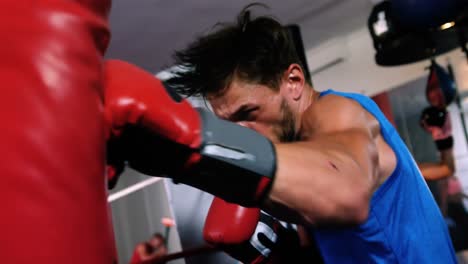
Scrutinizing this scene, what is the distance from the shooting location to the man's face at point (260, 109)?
42.4 inches

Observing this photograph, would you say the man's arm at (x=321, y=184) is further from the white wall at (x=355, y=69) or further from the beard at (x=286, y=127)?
the white wall at (x=355, y=69)

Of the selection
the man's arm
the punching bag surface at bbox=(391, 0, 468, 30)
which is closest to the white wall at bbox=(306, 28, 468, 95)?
the punching bag surface at bbox=(391, 0, 468, 30)

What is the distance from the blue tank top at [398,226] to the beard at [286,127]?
0.57 ft

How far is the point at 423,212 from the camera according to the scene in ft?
3.16

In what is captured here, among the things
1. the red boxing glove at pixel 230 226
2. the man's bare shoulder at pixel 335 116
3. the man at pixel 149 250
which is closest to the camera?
the man's bare shoulder at pixel 335 116

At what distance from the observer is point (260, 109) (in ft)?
3.50

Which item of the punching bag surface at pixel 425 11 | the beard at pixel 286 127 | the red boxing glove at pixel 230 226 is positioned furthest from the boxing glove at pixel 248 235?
the punching bag surface at pixel 425 11

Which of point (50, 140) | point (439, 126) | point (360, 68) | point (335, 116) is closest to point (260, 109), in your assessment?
point (335, 116)

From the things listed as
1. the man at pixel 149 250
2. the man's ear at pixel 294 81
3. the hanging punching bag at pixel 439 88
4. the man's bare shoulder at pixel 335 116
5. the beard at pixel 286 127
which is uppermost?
the man's bare shoulder at pixel 335 116

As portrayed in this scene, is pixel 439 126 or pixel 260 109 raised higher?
pixel 260 109

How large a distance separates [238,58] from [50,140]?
0.73 metres

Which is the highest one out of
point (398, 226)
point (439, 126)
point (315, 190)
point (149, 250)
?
point (315, 190)

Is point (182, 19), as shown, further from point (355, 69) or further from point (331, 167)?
point (331, 167)

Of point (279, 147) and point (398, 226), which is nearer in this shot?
point (279, 147)
